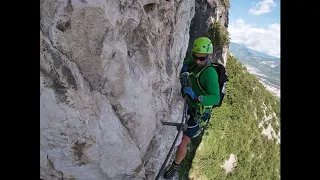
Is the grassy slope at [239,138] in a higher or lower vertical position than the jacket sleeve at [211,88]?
lower

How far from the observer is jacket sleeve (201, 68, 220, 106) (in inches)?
171

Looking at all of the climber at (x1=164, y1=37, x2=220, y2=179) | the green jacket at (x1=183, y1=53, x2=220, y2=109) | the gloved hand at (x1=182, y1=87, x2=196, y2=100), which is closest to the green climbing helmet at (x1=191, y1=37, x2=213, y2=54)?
the climber at (x1=164, y1=37, x2=220, y2=179)

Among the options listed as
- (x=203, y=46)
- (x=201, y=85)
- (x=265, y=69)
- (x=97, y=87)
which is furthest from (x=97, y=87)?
(x=265, y=69)

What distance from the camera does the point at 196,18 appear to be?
51.8 ft

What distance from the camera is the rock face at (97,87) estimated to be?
3977mm

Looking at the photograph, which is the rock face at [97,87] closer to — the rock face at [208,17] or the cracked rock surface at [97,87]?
the cracked rock surface at [97,87]

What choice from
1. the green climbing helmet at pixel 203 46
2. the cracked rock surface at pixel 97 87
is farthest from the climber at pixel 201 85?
the cracked rock surface at pixel 97 87

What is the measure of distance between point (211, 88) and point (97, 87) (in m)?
1.62

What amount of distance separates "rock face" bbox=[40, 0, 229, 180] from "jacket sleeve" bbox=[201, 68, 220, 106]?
1.23m

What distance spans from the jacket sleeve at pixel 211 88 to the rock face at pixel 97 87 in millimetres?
1230

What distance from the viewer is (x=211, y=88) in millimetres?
4461

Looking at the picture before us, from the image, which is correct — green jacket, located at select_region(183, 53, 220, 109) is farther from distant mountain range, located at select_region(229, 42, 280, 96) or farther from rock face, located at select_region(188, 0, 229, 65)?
rock face, located at select_region(188, 0, 229, 65)
